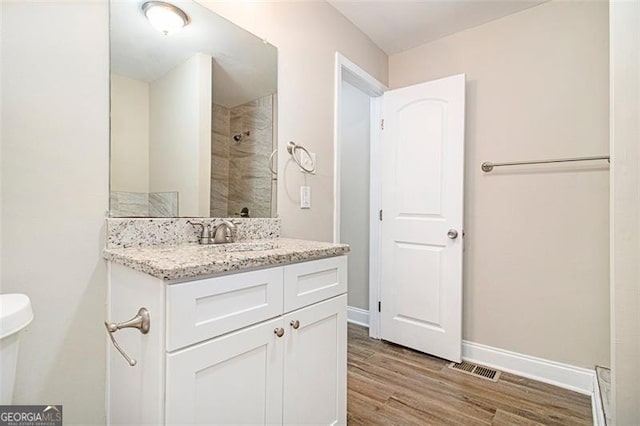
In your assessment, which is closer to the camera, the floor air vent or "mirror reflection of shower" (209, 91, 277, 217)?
"mirror reflection of shower" (209, 91, 277, 217)

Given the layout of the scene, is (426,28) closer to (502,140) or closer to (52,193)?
(502,140)

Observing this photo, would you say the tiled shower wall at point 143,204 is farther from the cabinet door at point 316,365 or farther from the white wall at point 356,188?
the white wall at point 356,188

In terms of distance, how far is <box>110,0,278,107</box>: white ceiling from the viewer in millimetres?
1155

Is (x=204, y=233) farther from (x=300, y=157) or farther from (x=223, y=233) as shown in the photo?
(x=300, y=157)

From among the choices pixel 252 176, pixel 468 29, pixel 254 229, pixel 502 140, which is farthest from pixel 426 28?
pixel 254 229

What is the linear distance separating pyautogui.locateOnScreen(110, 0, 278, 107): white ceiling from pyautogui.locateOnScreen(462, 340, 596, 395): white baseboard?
221cm

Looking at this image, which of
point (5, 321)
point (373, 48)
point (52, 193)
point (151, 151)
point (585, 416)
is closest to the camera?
point (5, 321)

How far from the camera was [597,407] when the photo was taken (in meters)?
1.60

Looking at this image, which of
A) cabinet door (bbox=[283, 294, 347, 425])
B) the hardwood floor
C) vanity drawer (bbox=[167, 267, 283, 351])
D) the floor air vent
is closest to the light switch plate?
cabinet door (bbox=[283, 294, 347, 425])

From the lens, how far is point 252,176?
63.8 inches

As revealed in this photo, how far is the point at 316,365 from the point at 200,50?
1416 mm

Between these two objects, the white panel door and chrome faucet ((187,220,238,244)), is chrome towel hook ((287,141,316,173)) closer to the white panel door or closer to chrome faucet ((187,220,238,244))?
chrome faucet ((187,220,238,244))

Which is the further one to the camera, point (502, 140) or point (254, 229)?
point (502, 140)

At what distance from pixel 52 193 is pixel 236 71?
36.9 inches
